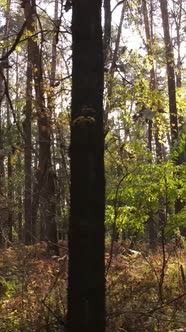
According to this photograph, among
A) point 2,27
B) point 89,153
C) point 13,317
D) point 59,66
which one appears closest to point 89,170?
point 89,153

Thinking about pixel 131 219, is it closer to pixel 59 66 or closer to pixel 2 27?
pixel 59 66

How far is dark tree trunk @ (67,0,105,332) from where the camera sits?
3.35m

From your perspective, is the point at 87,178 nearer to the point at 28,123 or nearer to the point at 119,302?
the point at 119,302

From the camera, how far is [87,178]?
136 inches

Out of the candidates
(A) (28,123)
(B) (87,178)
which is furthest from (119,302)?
(A) (28,123)

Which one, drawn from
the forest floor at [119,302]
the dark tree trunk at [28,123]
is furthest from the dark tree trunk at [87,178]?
the dark tree trunk at [28,123]

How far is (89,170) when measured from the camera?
3469mm

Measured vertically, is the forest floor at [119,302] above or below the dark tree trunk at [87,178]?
below

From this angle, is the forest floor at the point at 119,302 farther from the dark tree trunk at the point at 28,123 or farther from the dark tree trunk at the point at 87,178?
the dark tree trunk at the point at 28,123

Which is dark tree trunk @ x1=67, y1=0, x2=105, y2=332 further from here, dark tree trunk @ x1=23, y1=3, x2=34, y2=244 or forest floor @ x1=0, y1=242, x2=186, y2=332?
dark tree trunk @ x1=23, y1=3, x2=34, y2=244

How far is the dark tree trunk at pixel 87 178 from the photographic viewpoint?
335 centimetres

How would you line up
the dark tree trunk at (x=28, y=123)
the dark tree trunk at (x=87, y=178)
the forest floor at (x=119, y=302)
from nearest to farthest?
the dark tree trunk at (x=87, y=178) → the forest floor at (x=119, y=302) → the dark tree trunk at (x=28, y=123)

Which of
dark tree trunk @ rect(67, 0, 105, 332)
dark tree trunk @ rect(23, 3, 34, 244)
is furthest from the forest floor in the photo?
dark tree trunk @ rect(23, 3, 34, 244)

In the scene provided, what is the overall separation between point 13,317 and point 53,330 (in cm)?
96
